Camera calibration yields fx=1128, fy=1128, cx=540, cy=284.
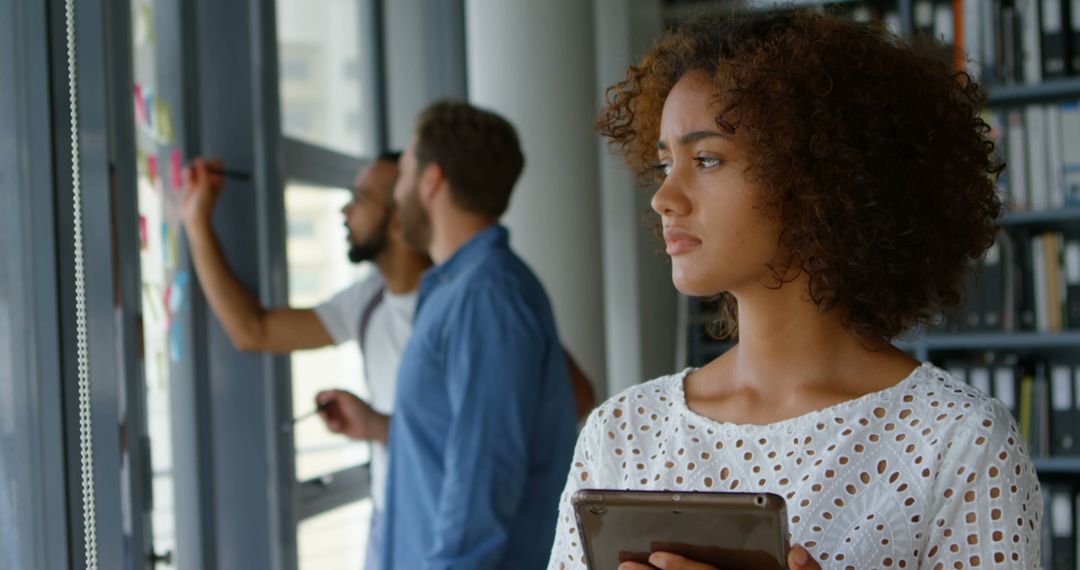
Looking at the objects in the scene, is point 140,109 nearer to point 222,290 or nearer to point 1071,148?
point 222,290

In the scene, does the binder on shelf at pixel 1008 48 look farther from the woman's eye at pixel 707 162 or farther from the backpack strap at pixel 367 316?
the woman's eye at pixel 707 162

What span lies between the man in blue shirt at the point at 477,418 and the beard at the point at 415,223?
6 cm

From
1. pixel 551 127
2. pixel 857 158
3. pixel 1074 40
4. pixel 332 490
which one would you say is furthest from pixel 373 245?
pixel 1074 40

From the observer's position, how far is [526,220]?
347 cm

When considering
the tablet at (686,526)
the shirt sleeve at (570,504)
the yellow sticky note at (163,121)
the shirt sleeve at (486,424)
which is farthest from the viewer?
the yellow sticky note at (163,121)

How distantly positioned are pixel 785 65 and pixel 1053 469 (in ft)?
8.18


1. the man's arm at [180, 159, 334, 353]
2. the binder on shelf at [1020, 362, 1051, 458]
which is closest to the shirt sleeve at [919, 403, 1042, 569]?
the man's arm at [180, 159, 334, 353]

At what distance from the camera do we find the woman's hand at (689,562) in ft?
3.06

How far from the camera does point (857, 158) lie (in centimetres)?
113

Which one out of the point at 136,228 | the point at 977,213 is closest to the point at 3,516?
the point at 136,228

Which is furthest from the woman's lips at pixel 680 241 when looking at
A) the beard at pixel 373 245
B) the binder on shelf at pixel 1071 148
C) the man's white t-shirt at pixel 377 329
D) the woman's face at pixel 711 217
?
the binder on shelf at pixel 1071 148

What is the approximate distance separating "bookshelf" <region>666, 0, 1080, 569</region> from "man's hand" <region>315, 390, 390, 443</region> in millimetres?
1794

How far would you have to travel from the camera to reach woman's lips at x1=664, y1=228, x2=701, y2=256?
114cm

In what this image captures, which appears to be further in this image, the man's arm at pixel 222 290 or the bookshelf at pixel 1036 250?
the bookshelf at pixel 1036 250
